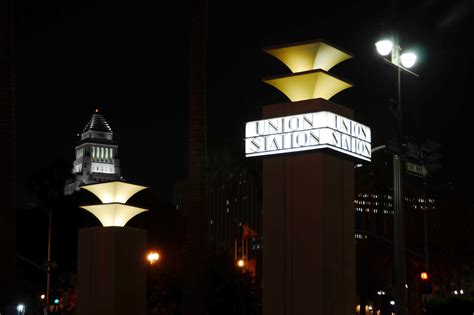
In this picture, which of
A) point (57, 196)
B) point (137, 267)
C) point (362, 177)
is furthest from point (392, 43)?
point (57, 196)

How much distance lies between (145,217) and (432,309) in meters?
54.1

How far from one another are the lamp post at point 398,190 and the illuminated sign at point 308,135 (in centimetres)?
289

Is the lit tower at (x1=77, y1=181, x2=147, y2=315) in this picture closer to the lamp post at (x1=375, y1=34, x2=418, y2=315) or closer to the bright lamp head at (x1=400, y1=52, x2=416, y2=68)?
the lamp post at (x1=375, y1=34, x2=418, y2=315)

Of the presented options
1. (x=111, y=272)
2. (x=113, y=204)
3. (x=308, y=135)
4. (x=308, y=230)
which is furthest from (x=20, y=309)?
(x=308, y=135)

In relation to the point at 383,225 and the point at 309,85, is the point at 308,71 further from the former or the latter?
the point at 383,225

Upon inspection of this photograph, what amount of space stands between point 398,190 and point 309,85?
4489 millimetres

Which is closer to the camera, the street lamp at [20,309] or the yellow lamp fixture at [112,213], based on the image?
the yellow lamp fixture at [112,213]

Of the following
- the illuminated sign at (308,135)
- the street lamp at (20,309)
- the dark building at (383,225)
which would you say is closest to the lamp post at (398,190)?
the illuminated sign at (308,135)

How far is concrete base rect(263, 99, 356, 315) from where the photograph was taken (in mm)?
15250

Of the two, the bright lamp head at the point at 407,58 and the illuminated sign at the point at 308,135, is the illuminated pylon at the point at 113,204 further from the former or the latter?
the bright lamp head at the point at 407,58

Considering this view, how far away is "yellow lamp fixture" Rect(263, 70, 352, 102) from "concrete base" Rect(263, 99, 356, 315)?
→ 1.20ft

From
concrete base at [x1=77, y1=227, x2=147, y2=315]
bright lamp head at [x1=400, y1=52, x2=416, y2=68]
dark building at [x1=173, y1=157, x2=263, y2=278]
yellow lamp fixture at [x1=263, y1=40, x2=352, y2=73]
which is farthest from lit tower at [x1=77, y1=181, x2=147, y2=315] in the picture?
dark building at [x1=173, y1=157, x2=263, y2=278]

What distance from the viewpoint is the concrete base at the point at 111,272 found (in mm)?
22312

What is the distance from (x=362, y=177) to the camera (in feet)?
169
